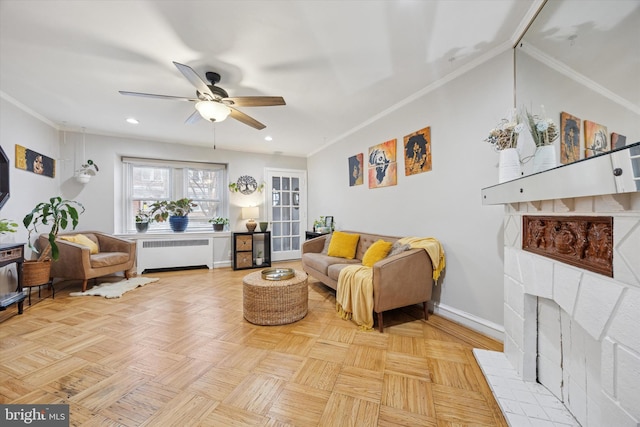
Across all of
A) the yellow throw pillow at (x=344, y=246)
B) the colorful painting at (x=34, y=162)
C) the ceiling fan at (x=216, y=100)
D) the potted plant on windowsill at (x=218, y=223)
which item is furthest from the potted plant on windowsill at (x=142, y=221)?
the yellow throw pillow at (x=344, y=246)

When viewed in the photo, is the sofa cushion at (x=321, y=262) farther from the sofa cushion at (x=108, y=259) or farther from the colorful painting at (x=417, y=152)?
the sofa cushion at (x=108, y=259)

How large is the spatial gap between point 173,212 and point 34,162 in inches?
73.6

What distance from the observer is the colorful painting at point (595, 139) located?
3.09ft

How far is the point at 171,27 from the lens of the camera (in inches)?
68.4

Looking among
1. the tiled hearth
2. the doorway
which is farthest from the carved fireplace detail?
the doorway

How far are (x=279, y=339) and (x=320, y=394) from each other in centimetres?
72

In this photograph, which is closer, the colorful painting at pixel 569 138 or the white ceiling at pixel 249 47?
the colorful painting at pixel 569 138

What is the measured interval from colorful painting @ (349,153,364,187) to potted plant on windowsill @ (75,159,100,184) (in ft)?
14.2

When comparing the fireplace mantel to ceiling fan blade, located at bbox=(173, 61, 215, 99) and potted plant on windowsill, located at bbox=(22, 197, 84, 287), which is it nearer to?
ceiling fan blade, located at bbox=(173, 61, 215, 99)

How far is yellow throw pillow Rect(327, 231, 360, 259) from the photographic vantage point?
3.35 m

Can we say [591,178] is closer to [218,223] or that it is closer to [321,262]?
[321,262]

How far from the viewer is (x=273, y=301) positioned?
228 centimetres

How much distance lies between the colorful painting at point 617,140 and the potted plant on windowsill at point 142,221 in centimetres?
562

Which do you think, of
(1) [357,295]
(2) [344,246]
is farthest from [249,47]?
(2) [344,246]
